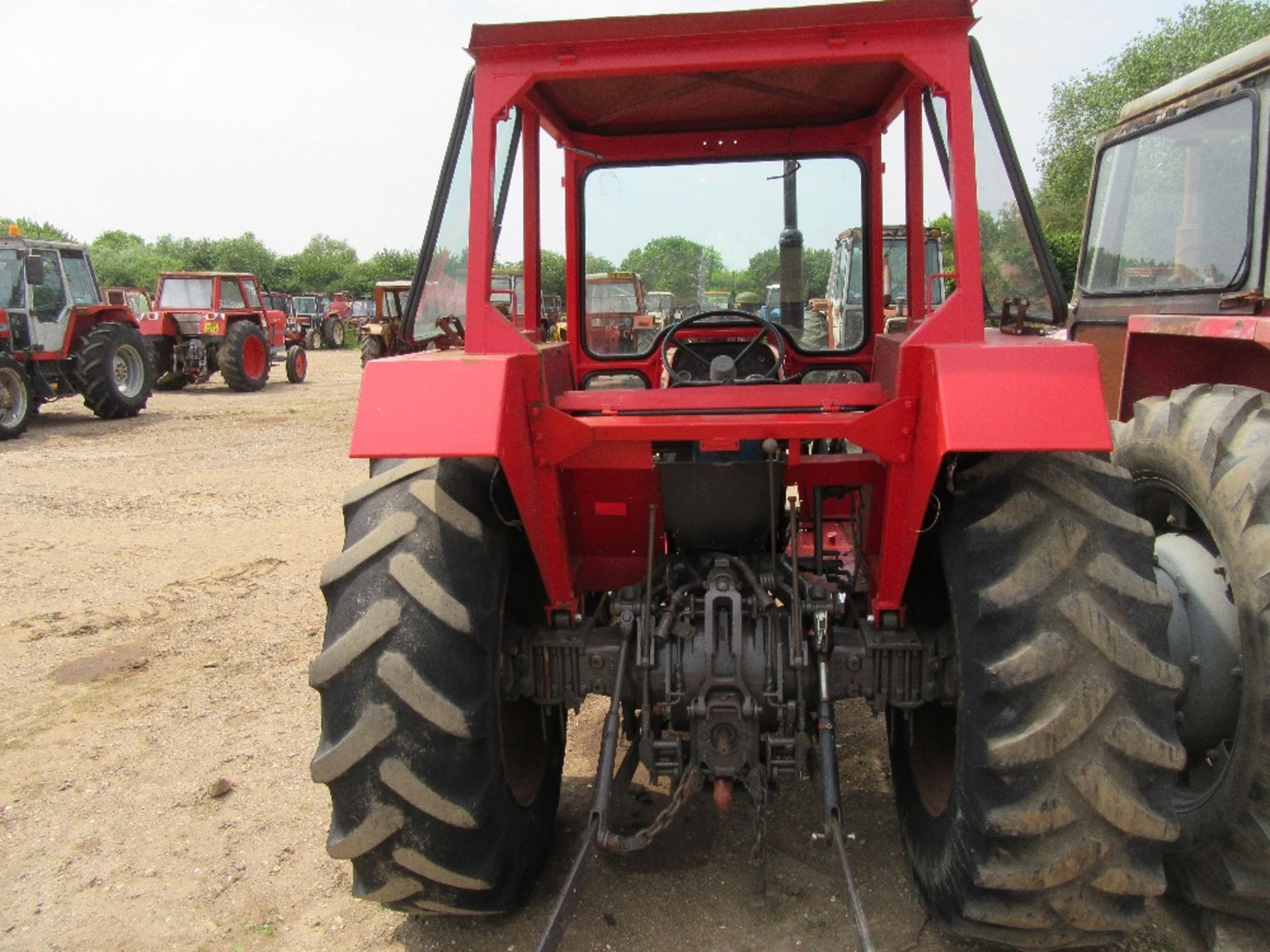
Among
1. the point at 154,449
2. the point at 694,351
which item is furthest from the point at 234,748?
the point at 154,449

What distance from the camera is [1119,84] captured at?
28266 millimetres

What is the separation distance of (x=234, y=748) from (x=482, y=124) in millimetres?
2774

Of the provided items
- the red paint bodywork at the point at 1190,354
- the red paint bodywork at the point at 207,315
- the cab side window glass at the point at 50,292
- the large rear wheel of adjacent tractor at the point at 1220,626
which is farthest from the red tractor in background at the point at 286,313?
the large rear wheel of adjacent tractor at the point at 1220,626

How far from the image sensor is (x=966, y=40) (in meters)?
2.21

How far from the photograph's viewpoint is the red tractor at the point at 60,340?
12.3m

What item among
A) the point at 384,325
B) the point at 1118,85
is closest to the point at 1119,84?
the point at 1118,85

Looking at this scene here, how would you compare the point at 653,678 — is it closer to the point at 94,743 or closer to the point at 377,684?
the point at 377,684

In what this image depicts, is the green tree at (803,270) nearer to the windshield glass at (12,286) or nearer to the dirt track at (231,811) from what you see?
the dirt track at (231,811)

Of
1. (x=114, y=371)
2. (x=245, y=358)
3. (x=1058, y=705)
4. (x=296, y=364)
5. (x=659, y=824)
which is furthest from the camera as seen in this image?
(x=296, y=364)

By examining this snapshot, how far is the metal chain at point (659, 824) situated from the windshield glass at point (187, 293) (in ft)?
59.2

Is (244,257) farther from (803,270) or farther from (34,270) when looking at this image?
(803,270)

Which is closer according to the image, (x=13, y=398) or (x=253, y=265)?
(x=13, y=398)

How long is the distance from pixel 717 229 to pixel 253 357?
56.2 ft

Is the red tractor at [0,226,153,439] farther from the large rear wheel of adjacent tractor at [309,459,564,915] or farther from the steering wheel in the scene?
the large rear wheel of adjacent tractor at [309,459,564,915]
